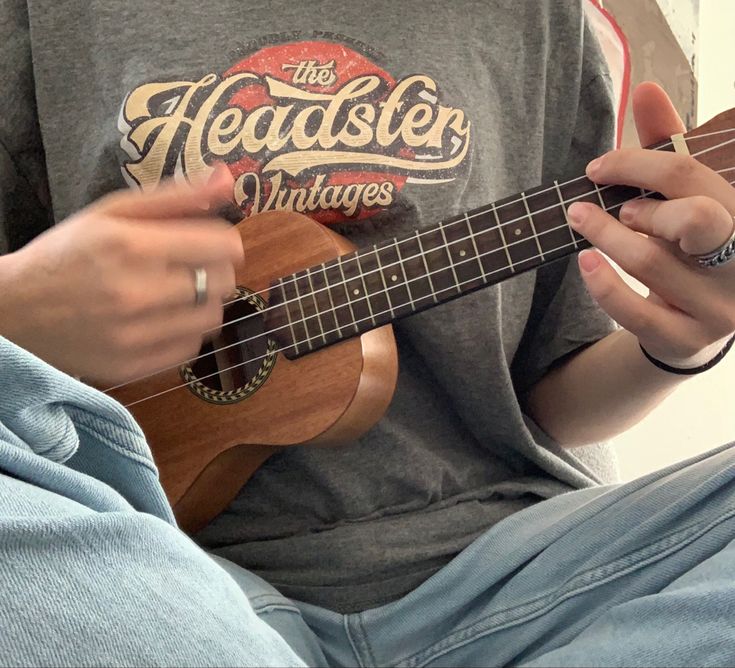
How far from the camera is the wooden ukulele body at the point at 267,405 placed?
690 millimetres

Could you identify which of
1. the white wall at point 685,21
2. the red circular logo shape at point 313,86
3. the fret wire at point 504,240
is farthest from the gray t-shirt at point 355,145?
the white wall at point 685,21

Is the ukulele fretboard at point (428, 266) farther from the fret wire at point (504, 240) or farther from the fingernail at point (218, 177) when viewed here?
the fingernail at point (218, 177)

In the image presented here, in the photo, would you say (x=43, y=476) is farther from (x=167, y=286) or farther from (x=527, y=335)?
(x=527, y=335)

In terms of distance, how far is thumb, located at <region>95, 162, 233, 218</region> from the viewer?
0.62m

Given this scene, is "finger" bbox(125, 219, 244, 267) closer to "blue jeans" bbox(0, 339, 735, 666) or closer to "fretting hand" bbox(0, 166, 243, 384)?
"fretting hand" bbox(0, 166, 243, 384)

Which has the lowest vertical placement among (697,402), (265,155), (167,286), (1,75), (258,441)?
(697,402)

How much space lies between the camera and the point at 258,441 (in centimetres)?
70

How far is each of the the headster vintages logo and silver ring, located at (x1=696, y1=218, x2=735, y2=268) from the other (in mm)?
262

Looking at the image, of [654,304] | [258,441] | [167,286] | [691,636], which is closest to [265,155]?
[167,286]

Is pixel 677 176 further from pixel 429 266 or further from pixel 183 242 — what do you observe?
pixel 183 242

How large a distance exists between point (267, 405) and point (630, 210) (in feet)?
1.24

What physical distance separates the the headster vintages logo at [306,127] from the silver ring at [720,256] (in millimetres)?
262

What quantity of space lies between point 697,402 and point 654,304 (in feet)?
2.52

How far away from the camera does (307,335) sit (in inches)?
27.6
